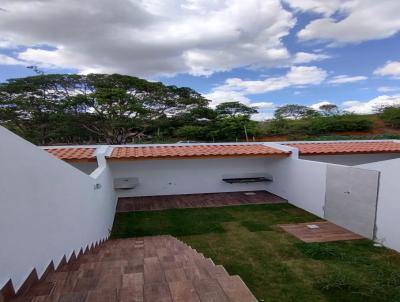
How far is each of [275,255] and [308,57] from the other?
54.9 feet

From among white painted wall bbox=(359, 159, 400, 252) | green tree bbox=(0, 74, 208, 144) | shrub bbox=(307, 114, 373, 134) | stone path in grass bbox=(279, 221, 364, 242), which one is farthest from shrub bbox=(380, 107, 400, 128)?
white painted wall bbox=(359, 159, 400, 252)

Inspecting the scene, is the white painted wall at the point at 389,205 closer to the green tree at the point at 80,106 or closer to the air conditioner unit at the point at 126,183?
the air conditioner unit at the point at 126,183

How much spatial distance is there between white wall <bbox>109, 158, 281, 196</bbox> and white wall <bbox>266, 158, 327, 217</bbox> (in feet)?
2.17

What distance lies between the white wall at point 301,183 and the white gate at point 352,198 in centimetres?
30

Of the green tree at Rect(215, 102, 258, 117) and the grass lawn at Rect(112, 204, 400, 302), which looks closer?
the grass lawn at Rect(112, 204, 400, 302)

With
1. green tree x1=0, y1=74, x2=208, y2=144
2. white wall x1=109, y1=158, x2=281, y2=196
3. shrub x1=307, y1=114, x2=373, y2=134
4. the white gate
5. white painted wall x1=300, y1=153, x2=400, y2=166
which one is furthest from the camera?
shrub x1=307, y1=114, x2=373, y2=134

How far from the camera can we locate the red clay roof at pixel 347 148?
9.12m

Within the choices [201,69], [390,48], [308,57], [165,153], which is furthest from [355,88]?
[165,153]

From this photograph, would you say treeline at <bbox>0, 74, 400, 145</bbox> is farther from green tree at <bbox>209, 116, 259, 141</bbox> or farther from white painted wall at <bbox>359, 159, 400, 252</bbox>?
white painted wall at <bbox>359, 159, 400, 252</bbox>

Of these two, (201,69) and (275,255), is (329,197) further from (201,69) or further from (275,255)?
(201,69)

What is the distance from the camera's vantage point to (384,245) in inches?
210

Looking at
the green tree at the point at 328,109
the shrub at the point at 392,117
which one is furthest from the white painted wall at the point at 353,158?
the green tree at the point at 328,109

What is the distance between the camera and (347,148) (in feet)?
31.5

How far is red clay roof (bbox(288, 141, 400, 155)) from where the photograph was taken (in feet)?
29.9
